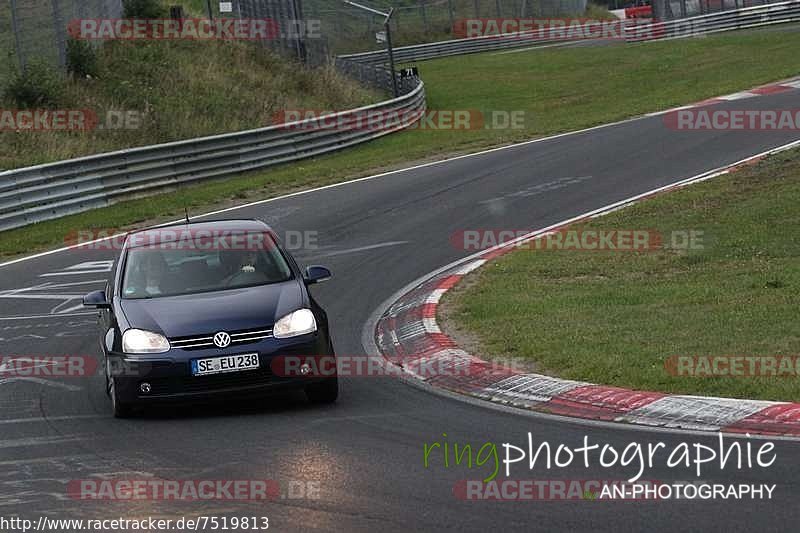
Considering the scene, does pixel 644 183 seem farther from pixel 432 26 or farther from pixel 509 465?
pixel 432 26

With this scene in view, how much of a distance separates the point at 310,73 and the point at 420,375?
3020 cm

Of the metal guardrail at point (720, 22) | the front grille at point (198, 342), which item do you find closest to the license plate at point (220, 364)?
the front grille at point (198, 342)

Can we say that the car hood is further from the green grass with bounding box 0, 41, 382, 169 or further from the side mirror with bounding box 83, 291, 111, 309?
the green grass with bounding box 0, 41, 382, 169

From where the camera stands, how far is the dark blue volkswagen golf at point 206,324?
966 cm

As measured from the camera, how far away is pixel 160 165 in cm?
2641

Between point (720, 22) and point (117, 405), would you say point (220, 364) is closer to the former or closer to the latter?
point (117, 405)

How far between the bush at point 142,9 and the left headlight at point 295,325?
3017 cm

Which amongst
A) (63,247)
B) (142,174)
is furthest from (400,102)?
(63,247)

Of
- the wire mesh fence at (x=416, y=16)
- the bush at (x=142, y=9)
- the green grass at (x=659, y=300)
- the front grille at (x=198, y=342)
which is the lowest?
the green grass at (x=659, y=300)

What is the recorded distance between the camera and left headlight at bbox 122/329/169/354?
9734 millimetres

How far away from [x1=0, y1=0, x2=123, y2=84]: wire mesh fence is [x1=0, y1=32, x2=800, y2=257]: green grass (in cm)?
416

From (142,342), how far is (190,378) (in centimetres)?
49

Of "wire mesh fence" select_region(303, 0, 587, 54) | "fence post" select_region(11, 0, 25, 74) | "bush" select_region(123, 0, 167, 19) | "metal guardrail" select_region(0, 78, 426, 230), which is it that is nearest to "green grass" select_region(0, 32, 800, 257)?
"metal guardrail" select_region(0, 78, 426, 230)

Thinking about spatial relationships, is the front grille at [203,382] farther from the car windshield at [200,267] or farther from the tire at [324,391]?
the car windshield at [200,267]
